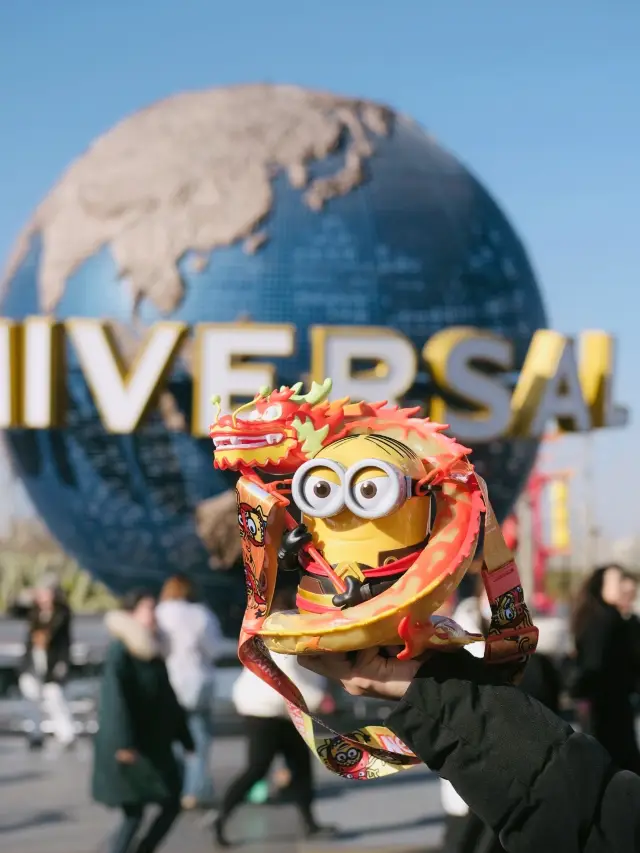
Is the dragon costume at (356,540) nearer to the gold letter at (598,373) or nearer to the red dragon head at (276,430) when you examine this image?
the red dragon head at (276,430)

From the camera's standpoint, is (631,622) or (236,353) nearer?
(631,622)

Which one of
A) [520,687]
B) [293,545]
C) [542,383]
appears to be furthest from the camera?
[542,383]

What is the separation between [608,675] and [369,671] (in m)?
3.92

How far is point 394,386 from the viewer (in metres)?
10.2

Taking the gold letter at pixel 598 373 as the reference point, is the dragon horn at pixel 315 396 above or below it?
above

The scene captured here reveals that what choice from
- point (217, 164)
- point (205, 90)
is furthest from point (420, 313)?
point (205, 90)

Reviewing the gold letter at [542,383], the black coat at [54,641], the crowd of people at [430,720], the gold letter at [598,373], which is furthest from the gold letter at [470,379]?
the black coat at [54,641]

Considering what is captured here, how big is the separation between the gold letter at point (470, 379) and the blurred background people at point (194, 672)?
10.9ft

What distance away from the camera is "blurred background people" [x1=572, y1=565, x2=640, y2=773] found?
5621 millimetres

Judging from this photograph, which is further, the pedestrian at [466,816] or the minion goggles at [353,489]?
the pedestrian at [466,816]

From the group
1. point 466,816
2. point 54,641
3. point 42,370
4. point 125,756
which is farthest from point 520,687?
point 42,370

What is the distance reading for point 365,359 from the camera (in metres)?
10.1

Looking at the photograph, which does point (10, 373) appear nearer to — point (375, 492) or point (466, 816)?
point (466, 816)

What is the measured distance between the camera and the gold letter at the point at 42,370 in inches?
402
